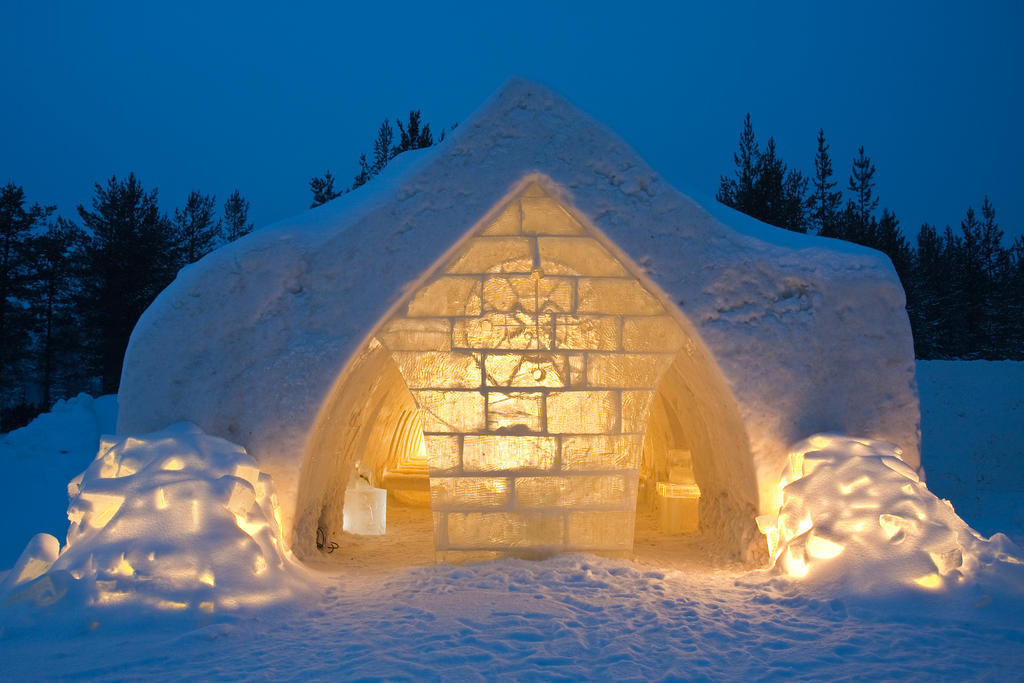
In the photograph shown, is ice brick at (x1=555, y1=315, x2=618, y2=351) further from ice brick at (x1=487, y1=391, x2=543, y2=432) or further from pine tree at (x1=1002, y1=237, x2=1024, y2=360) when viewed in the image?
pine tree at (x1=1002, y1=237, x2=1024, y2=360)

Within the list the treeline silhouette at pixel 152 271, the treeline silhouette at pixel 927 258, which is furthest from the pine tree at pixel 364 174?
the treeline silhouette at pixel 927 258

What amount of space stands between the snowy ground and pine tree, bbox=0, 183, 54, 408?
1835cm

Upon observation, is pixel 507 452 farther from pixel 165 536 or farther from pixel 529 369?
pixel 165 536

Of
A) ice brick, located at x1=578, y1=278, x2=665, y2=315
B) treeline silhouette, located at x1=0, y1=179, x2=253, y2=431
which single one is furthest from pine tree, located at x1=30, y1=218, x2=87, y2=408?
ice brick, located at x1=578, y1=278, x2=665, y2=315

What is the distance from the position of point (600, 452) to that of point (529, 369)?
2.35 feet

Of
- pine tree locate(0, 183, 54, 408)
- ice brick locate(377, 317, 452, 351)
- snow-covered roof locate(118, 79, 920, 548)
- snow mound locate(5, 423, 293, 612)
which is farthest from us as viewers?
pine tree locate(0, 183, 54, 408)

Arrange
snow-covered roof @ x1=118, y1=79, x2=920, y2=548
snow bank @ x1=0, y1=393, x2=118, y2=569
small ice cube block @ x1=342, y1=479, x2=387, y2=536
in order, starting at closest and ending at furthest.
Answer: snow-covered roof @ x1=118, y1=79, x2=920, y2=548 → small ice cube block @ x1=342, y1=479, x2=387, y2=536 → snow bank @ x1=0, y1=393, x2=118, y2=569

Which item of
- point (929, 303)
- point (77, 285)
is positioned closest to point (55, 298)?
point (77, 285)

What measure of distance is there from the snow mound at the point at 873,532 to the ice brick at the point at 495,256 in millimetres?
2121

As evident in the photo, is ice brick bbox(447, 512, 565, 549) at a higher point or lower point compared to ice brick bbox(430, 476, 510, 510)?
lower

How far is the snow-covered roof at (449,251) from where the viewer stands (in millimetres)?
4566

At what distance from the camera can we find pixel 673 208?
15.7ft

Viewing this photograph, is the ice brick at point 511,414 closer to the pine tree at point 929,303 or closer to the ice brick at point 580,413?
the ice brick at point 580,413

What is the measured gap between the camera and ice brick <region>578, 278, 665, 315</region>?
16.0ft
